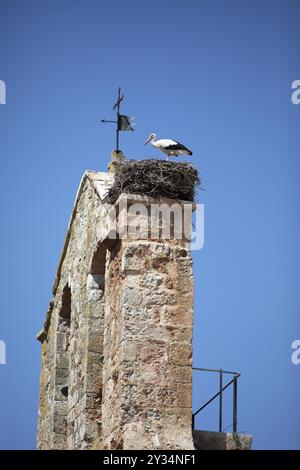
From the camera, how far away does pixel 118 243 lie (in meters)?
12.6

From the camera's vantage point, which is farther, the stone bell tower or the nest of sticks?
the nest of sticks

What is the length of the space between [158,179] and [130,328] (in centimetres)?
131

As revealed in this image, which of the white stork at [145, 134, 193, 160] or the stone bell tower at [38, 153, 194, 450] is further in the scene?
the white stork at [145, 134, 193, 160]

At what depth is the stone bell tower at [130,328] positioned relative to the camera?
38.6 ft

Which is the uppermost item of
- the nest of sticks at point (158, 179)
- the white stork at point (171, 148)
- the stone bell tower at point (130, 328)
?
the white stork at point (171, 148)

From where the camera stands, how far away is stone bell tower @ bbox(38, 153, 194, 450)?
11766mm

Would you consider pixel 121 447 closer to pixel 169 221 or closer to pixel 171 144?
pixel 169 221

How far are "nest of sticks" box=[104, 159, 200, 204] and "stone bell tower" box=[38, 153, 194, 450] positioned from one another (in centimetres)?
8

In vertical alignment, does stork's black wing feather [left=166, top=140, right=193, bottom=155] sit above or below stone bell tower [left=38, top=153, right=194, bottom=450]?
above

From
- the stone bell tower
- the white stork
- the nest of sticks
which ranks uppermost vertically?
the white stork

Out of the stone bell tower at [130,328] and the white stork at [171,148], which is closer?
the stone bell tower at [130,328]

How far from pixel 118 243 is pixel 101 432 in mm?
1605

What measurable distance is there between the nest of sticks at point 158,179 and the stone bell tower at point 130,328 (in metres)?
0.08

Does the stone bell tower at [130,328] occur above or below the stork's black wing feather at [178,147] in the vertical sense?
below
